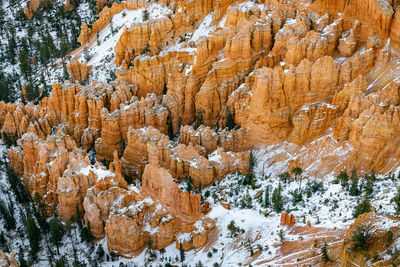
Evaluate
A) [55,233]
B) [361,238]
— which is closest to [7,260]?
[55,233]

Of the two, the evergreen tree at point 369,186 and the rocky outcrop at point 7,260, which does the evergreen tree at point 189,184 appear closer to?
the evergreen tree at point 369,186

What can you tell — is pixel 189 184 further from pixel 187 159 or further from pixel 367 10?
pixel 367 10

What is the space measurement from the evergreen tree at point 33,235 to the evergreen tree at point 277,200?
25.0m

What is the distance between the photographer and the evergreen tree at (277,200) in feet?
130

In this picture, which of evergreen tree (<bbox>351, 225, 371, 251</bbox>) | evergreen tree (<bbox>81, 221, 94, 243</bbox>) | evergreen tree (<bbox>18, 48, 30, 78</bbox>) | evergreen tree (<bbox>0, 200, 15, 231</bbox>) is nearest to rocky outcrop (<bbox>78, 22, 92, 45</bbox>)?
evergreen tree (<bbox>18, 48, 30, 78</bbox>)

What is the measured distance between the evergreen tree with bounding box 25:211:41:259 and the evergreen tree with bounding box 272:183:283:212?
81.9 feet

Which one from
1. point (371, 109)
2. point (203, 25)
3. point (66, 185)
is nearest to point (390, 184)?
point (371, 109)

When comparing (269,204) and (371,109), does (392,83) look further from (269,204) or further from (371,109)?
(269,204)

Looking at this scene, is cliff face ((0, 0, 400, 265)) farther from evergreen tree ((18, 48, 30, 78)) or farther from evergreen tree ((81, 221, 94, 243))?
evergreen tree ((18, 48, 30, 78))

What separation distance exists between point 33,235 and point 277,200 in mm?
25751

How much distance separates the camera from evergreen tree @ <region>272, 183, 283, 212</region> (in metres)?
39.8

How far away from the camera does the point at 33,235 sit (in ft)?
149

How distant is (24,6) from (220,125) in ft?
248

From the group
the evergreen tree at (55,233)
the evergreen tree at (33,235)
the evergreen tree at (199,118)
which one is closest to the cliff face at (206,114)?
the evergreen tree at (199,118)
